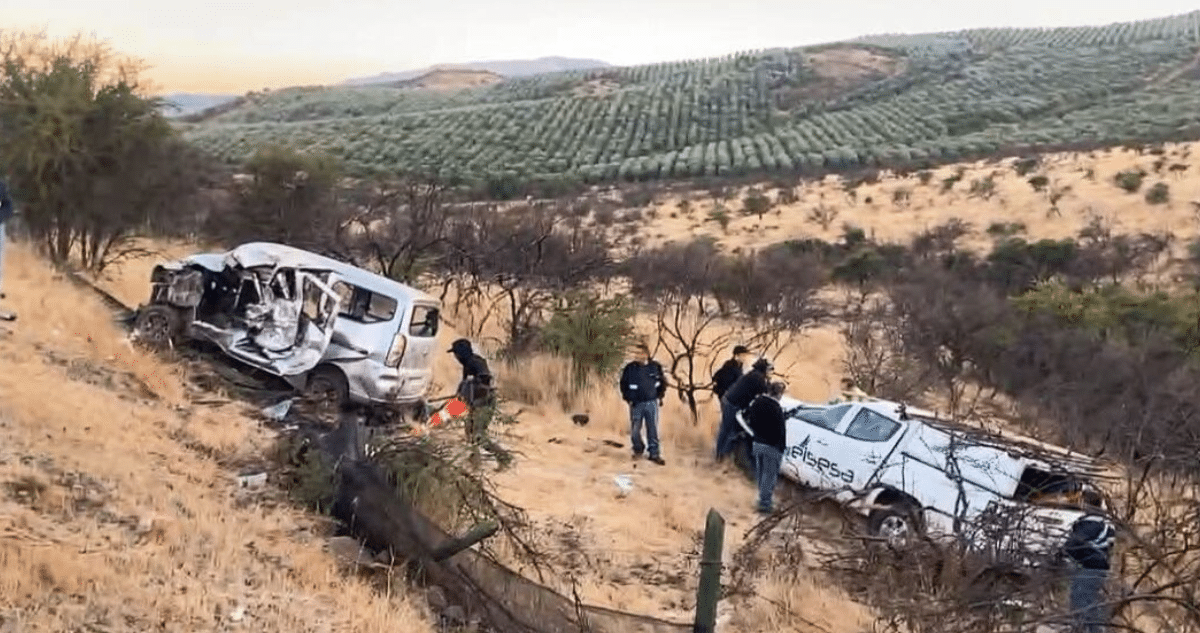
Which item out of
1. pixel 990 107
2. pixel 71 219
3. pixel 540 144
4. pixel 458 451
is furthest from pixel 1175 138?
pixel 458 451

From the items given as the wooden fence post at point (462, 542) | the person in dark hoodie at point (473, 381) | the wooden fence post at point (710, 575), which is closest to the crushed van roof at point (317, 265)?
the person in dark hoodie at point (473, 381)

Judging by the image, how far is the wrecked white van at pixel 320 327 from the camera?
12.6 metres

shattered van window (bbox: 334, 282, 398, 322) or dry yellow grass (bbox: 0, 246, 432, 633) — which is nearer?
dry yellow grass (bbox: 0, 246, 432, 633)

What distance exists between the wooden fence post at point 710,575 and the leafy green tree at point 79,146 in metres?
14.0

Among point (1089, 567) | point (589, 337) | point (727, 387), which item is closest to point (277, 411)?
point (727, 387)

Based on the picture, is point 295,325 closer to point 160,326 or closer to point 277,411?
point 277,411

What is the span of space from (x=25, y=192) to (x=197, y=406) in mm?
8435

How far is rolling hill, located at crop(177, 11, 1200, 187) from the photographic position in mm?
56562

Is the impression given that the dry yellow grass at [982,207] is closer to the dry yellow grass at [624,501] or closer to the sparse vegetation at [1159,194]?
the sparse vegetation at [1159,194]

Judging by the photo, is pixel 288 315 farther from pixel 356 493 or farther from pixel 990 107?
pixel 990 107

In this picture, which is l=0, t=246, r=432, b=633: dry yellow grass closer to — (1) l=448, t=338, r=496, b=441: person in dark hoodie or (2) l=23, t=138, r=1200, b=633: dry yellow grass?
(2) l=23, t=138, r=1200, b=633: dry yellow grass

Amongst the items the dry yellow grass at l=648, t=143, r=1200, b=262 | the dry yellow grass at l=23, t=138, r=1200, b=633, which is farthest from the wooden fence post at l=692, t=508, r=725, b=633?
the dry yellow grass at l=648, t=143, r=1200, b=262

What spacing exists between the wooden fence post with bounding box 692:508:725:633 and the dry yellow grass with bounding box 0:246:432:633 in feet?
5.19

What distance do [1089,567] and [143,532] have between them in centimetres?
555
